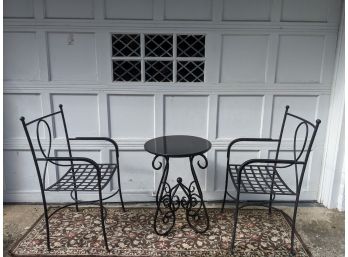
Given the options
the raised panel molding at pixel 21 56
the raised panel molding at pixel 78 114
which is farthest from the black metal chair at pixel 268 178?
the raised panel molding at pixel 21 56

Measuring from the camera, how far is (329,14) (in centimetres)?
239

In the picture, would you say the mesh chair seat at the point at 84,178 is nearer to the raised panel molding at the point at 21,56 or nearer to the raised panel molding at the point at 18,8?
the raised panel molding at the point at 21,56

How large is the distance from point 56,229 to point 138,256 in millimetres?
744

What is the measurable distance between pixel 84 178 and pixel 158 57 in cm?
115

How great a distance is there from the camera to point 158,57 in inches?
97.6

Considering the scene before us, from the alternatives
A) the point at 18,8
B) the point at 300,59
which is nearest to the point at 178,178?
the point at 300,59

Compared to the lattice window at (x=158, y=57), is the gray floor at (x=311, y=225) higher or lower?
lower

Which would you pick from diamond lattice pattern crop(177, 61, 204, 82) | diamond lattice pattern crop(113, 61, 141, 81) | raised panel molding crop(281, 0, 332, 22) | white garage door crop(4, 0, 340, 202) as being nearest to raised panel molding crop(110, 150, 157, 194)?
white garage door crop(4, 0, 340, 202)

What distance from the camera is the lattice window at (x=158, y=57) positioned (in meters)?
2.45

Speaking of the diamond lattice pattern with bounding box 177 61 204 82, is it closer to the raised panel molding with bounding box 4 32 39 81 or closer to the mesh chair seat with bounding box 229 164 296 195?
the mesh chair seat with bounding box 229 164 296 195

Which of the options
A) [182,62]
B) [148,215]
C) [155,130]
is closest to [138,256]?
[148,215]

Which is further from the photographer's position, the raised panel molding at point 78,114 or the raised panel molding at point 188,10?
the raised panel molding at point 78,114

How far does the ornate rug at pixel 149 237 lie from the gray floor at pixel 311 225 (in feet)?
0.30

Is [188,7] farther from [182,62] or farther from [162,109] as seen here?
[162,109]
